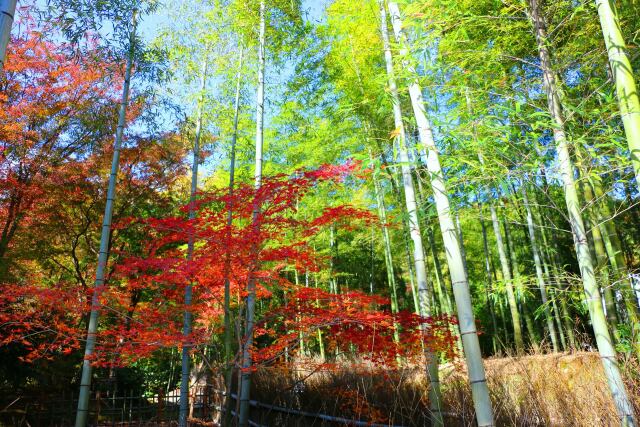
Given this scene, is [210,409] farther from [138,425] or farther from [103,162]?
[103,162]

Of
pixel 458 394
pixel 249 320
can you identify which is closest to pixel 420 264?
pixel 458 394

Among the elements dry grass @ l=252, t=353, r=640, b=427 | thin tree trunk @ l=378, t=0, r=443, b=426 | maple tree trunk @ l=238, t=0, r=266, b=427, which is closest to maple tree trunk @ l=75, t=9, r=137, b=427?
maple tree trunk @ l=238, t=0, r=266, b=427

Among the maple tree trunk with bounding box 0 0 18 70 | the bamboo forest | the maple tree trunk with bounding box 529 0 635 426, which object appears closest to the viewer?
the maple tree trunk with bounding box 0 0 18 70

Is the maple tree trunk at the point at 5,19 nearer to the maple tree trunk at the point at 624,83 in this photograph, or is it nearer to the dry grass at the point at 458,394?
the maple tree trunk at the point at 624,83

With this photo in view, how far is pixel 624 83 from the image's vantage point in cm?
195

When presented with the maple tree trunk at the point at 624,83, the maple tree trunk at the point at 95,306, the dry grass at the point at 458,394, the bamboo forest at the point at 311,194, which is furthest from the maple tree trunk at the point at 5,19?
the maple tree trunk at the point at 95,306

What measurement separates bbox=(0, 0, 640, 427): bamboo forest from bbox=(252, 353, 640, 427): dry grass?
0.10 feet

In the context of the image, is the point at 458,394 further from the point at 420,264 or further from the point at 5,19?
the point at 5,19

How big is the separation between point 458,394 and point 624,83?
298cm

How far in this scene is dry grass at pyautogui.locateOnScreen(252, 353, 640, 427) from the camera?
2862 millimetres

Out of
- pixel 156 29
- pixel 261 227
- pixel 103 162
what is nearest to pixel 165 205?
pixel 103 162

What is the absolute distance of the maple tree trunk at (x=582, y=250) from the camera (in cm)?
220

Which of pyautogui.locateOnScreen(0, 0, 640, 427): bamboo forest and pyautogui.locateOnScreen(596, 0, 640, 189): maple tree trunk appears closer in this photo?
pyautogui.locateOnScreen(596, 0, 640, 189): maple tree trunk

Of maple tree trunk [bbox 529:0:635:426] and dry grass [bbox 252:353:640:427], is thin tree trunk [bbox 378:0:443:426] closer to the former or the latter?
dry grass [bbox 252:353:640:427]
